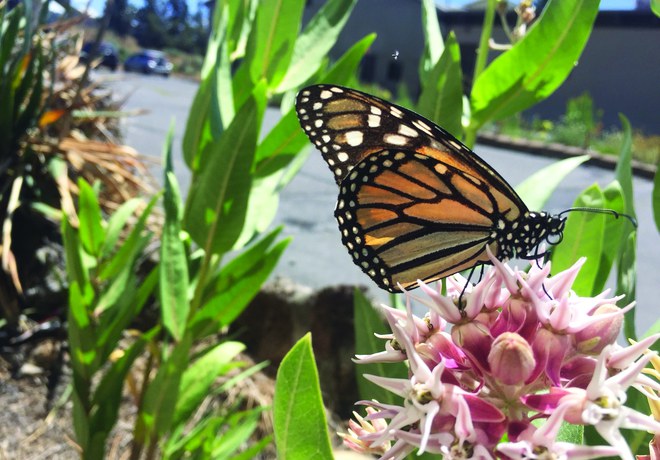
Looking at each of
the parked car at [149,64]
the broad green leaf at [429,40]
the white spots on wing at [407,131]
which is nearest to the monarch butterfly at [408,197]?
the white spots on wing at [407,131]

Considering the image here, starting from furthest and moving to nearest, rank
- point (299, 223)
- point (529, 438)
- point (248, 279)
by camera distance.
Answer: point (299, 223) → point (248, 279) → point (529, 438)

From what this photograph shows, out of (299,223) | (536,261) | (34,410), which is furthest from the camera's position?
(299,223)

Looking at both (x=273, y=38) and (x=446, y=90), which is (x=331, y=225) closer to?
(x=273, y=38)

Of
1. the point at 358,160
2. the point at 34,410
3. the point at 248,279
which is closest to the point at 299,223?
the point at 34,410

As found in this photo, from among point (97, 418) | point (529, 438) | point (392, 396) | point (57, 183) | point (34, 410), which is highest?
point (529, 438)

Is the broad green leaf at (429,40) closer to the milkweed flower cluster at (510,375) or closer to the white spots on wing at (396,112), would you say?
the white spots on wing at (396,112)

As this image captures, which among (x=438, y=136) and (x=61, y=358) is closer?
(x=438, y=136)

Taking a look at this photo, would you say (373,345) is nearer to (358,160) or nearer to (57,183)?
(358,160)

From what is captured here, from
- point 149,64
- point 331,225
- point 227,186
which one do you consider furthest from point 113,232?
point 149,64
